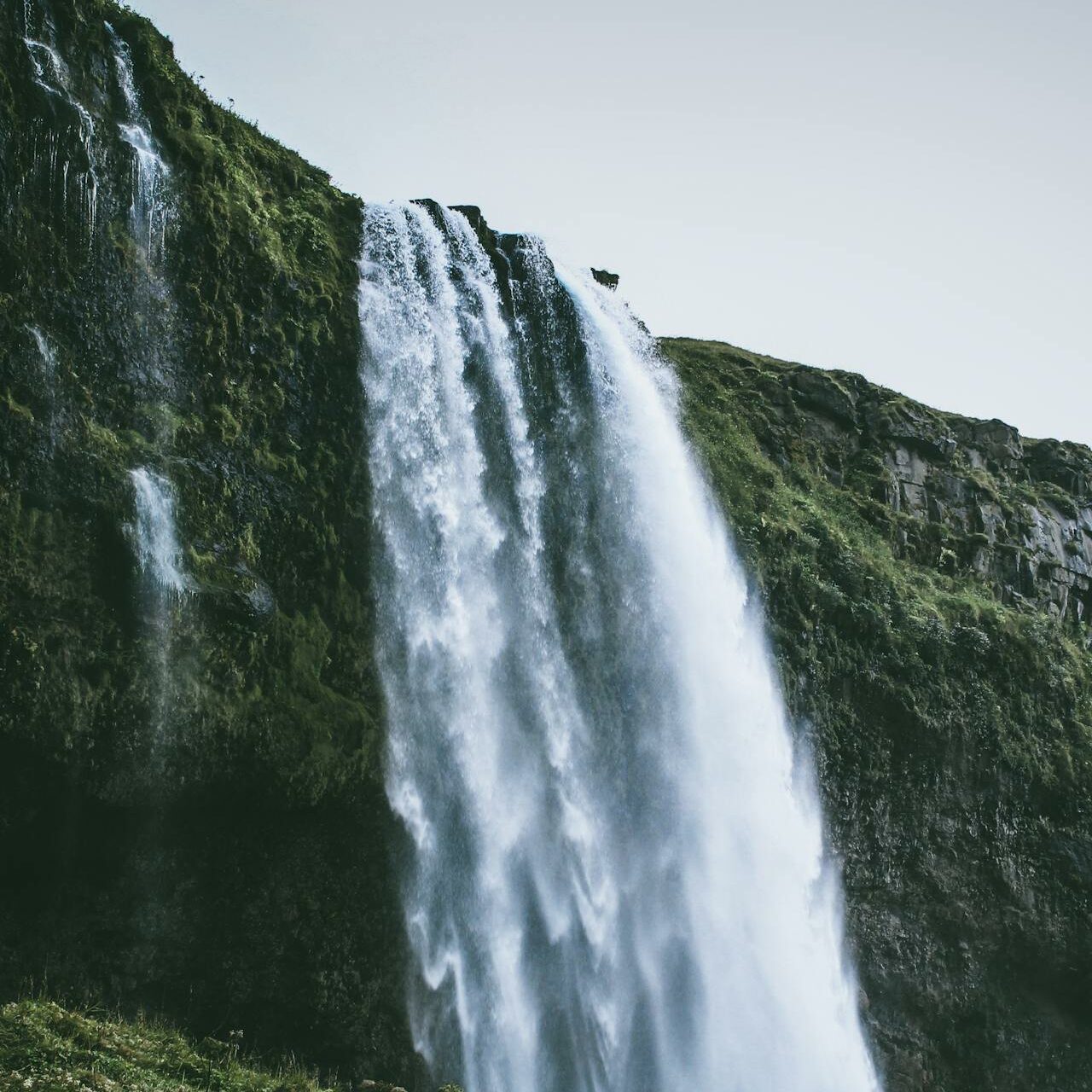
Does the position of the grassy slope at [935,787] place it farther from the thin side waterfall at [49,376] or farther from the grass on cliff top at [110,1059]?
the thin side waterfall at [49,376]

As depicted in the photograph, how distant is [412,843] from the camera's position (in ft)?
52.5

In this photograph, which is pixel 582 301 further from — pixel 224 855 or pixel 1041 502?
pixel 1041 502

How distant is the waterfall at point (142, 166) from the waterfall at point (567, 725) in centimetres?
350

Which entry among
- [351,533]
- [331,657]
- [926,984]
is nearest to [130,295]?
[351,533]

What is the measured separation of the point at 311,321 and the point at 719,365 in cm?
1215

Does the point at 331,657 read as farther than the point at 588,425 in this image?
No

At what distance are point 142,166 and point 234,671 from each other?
267 inches

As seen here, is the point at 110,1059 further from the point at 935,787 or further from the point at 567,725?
the point at 935,787

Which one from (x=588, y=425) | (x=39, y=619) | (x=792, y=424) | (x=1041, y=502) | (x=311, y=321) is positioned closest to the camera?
(x=39, y=619)

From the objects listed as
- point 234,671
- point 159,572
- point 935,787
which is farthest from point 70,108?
point 935,787

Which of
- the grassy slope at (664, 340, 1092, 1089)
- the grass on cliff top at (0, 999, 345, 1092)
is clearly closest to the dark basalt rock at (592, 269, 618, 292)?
the grassy slope at (664, 340, 1092, 1089)

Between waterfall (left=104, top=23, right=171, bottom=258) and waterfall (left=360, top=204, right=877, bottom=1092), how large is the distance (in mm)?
3500

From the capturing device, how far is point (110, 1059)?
1232cm

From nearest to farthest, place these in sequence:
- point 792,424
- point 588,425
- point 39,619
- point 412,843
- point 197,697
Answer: point 39,619 → point 197,697 → point 412,843 → point 588,425 → point 792,424
